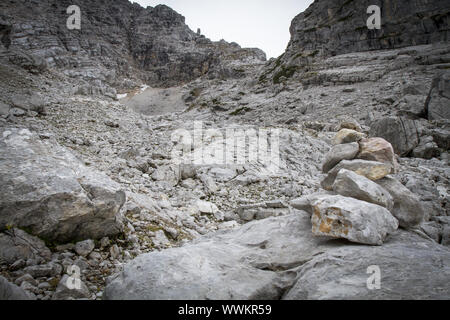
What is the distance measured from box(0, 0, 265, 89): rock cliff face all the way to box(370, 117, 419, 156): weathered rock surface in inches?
2880

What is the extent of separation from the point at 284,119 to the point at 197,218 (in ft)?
90.6

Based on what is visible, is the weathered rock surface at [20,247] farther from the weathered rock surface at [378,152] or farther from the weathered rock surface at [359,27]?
the weathered rock surface at [359,27]

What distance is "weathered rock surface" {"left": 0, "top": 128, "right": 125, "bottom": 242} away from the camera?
432 centimetres

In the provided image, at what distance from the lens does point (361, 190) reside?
15.6 ft

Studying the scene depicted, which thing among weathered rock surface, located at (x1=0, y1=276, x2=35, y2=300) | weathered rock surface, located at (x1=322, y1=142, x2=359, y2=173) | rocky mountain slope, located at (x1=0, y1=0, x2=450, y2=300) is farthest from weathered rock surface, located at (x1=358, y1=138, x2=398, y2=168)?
weathered rock surface, located at (x1=0, y1=276, x2=35, y2=300)

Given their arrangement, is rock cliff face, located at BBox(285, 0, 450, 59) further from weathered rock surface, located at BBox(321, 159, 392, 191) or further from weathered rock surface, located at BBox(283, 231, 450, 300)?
weathered rock surface, located at BBox(283, 231, 450, 300)

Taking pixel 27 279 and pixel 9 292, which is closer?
pixel 9 292

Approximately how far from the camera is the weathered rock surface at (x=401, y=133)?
17.1 m

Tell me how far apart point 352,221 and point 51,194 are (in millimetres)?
5922

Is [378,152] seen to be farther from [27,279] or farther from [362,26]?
[362,26]

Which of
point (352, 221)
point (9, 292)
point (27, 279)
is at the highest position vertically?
point (352, 221)

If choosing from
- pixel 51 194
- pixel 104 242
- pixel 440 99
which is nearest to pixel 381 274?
pixel 104 242

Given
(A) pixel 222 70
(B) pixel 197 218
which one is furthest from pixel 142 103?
(B) pixel 197 218

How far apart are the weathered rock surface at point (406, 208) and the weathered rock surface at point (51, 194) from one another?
6.65 meters
